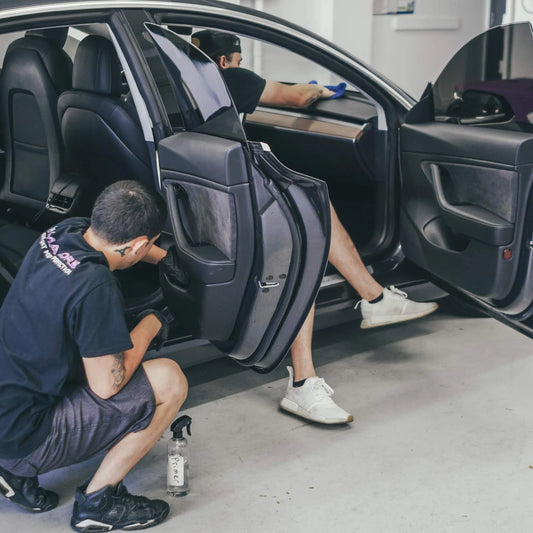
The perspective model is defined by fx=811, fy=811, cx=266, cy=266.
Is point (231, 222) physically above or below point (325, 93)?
below

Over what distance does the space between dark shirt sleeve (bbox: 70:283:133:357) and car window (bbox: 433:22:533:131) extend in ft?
4.49

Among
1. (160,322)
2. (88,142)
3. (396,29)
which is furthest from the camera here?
(396,29)

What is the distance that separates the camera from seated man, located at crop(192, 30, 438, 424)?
108 inches

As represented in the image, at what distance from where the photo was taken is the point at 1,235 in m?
2.99

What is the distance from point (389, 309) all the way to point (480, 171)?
720mm

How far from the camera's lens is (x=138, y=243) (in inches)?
81.7

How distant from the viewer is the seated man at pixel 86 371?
194cm

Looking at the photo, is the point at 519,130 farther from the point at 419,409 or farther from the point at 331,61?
the point at 419,409

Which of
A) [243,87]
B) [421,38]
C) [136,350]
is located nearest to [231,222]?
[136,350]

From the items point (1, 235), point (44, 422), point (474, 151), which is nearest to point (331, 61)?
point (474, 151)

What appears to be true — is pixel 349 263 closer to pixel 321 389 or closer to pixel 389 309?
pixel 389 309

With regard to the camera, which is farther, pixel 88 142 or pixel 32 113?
pixel 32 113

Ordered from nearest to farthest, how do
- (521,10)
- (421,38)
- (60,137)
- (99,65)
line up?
1. (99,65)
2. (60,137)
3. (521,10)
4. (421,38)

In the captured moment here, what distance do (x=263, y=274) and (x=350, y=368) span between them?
3.27ft
